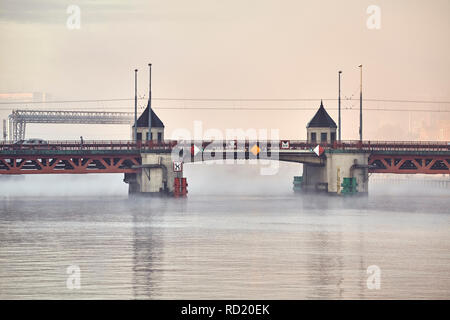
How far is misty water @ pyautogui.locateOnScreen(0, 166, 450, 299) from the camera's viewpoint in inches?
1742

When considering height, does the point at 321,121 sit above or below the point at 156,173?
above

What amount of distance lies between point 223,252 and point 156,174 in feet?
182

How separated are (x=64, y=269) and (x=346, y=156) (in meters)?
71.8

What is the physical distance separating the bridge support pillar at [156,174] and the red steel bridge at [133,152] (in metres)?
0.81

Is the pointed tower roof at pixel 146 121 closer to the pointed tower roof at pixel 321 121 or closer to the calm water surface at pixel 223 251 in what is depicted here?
the pointed tower roof at pixel 321 121

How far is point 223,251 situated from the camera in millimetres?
59438

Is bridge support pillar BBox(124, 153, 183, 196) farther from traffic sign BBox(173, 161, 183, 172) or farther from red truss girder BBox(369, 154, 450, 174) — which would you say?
red truss girder BBox(369, 154, 450, 174)

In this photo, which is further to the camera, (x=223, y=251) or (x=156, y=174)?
(x=156, y=174)

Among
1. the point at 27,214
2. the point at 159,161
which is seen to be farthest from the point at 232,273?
the point at 159,161

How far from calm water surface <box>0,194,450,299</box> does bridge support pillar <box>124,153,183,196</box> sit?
10322mm

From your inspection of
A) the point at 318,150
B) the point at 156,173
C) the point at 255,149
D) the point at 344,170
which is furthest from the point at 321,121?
the point at 156,173

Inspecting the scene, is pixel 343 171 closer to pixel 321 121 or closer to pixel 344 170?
pixel 344 170
